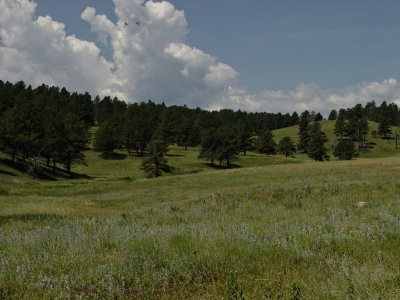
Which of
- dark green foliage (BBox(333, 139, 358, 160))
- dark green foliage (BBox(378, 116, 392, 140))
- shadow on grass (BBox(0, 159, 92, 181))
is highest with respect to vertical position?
dark green foliage (BBox(378, 116, 392, 140))

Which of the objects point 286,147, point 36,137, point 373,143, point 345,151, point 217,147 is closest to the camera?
point 36,137

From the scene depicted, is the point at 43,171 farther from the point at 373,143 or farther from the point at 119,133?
the point at 373,143

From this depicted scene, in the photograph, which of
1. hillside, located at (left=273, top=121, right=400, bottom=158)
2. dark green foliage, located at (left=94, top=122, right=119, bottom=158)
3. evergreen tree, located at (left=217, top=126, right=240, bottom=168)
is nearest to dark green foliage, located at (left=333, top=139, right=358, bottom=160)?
hillside, located at (left=273, top=121, right=400, bottom=158)

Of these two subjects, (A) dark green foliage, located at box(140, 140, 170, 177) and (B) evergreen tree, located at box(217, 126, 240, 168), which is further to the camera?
(B) evergreen tree, located at box(217, 126, 240, 168)

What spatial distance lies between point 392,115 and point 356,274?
220196mm

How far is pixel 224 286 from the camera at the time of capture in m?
3.49

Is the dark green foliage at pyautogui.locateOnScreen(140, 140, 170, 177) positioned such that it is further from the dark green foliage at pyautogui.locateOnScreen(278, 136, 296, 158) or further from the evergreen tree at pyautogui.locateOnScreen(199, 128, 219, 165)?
the dark green foliage at pyautogui.locateOnScreen(278, 136, 296, 158)

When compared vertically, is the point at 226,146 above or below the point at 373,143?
below

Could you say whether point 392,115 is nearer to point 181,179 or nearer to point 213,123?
point 213,123

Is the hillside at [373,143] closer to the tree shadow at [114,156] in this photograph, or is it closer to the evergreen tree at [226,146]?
the evergreen tree at [226,146]

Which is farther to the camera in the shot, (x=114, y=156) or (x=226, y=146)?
(x=114, y=156)

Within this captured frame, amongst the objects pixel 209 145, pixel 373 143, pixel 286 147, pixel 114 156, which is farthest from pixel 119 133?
pixel 373 143

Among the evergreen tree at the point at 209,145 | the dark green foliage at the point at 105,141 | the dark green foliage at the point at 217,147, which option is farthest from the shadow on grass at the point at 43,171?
the dark green foliage at the point at 217,147

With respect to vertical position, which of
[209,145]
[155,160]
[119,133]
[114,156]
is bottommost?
[114,156]
